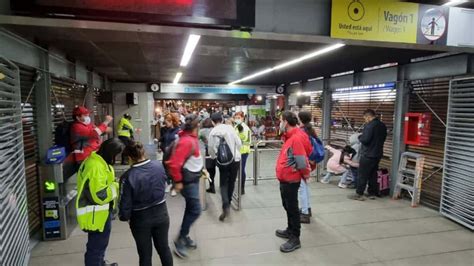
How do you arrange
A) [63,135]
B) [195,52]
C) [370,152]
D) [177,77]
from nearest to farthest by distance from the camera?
[63,135]
[195,52]
[370,152]
[177,77]

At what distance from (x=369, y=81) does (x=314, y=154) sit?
3.47m

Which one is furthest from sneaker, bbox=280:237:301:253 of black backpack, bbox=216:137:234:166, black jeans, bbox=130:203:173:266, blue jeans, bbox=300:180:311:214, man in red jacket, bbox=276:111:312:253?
black jeans, bbox=130:203:173:266

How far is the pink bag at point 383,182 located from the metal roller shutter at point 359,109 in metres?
0.33

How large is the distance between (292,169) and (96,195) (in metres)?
1.88

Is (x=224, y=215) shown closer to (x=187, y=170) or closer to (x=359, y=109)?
(x=187, y=170)

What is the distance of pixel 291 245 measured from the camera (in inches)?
132

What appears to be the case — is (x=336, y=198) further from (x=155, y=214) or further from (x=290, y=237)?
(x=155, y=214)

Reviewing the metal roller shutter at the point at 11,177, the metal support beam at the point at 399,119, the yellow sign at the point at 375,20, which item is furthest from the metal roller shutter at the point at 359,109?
the metal roller shutter at the point at 11,177

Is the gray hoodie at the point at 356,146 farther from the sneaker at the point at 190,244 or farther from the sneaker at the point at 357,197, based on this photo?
the sneaker at the point at 190,244

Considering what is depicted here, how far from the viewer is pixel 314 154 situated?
3.71 m

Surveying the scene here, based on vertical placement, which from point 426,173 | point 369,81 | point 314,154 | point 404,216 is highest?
point 369,81

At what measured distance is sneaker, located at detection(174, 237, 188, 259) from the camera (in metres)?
3.21

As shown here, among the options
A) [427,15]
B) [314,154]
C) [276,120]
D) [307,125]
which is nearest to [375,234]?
[314,154]

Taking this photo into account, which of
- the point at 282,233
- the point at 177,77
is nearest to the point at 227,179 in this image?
the point at 282,233
